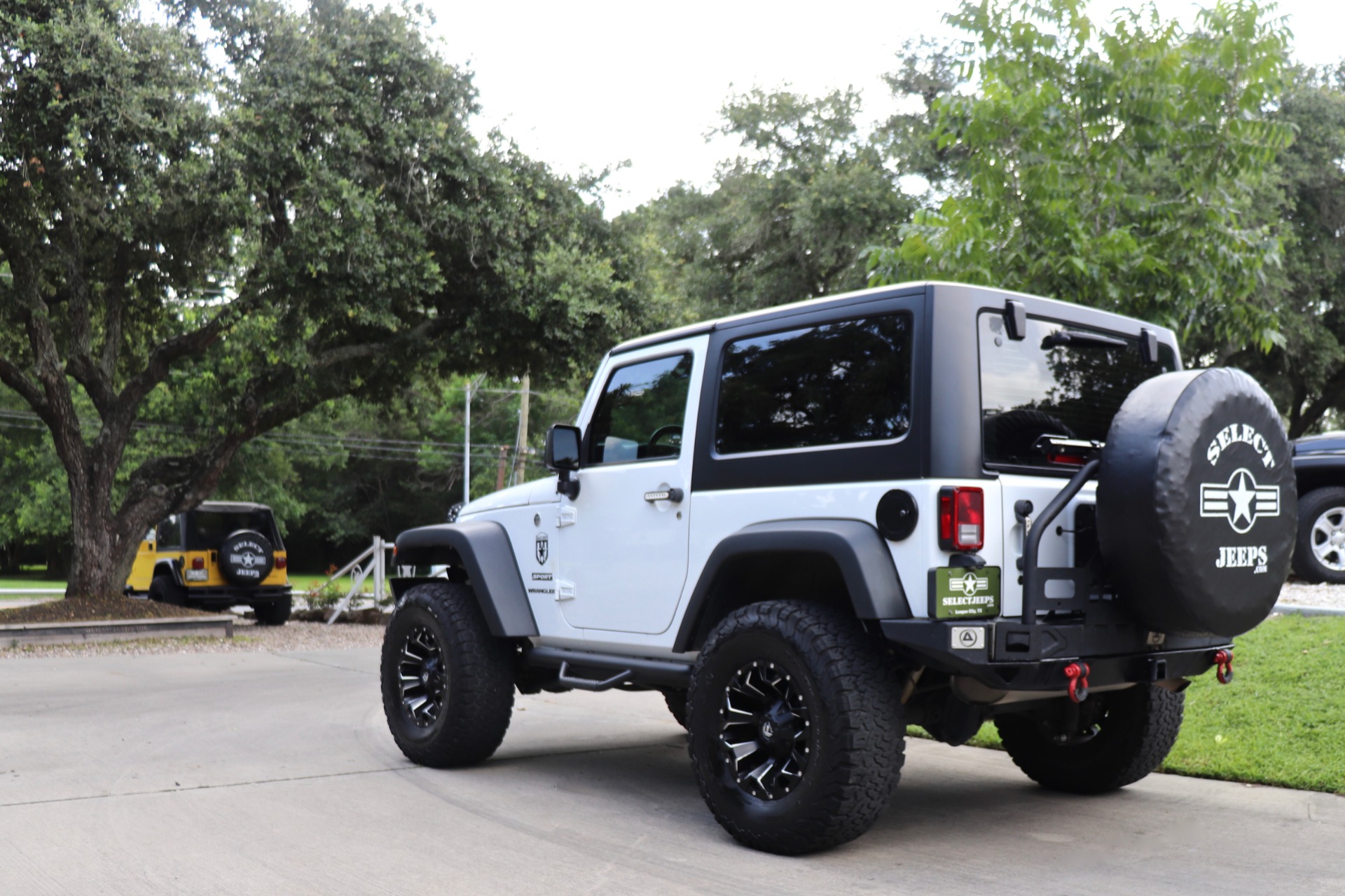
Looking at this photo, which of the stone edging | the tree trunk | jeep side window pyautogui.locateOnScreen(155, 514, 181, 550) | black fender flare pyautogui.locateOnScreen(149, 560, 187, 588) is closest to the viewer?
the stone edging

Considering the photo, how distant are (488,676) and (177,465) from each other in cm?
1287

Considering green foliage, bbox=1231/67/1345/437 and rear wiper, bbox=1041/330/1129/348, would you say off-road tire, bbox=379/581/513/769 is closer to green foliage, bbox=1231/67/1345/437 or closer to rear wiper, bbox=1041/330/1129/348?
rear wiper, bbox=1041/330/1129/348

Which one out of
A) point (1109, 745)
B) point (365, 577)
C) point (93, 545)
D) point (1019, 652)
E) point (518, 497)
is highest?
point (518, 497)

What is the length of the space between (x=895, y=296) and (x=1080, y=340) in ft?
3.16

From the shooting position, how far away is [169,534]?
18.8m

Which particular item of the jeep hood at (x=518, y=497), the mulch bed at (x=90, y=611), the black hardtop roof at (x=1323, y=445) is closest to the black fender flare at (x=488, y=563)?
the jeep hood at (x=518, y=497)

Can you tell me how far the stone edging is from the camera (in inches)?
551

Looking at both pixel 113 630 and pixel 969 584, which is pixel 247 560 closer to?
pixel 113 630

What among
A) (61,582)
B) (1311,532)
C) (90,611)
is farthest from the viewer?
(61,582)

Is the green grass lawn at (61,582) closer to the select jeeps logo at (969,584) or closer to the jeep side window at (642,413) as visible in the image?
the jeep side window at (642,413)

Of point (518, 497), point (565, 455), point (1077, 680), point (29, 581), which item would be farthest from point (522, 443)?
point (1077, 680)

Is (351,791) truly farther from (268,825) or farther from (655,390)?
(655,390)

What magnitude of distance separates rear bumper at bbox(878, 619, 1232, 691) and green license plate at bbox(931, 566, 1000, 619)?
0.14 feet

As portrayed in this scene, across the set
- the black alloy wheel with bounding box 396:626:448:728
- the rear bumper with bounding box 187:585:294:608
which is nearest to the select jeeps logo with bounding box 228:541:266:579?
the rear bumper with bounding box 187:585:294:608
